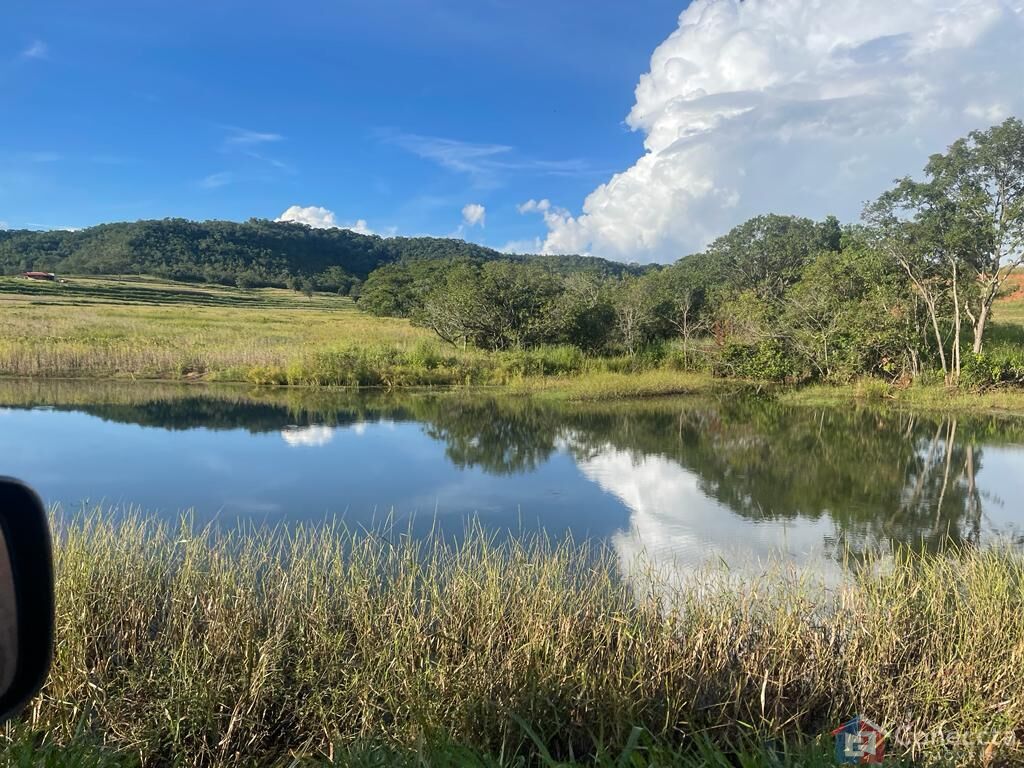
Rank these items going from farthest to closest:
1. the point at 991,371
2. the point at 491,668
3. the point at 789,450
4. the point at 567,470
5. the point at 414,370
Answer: the point at 414,370 → the point at 991,371 → the point at 789,450 → the point at 567,470 → the point at 491,668

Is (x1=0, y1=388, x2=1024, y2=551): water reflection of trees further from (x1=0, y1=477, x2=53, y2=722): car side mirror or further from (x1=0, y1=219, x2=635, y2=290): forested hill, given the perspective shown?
(x1=0, y1=219, x2=635, y2=290): forested hill

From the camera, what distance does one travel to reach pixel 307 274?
75750mm

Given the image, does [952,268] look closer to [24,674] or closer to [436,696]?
[436,696]

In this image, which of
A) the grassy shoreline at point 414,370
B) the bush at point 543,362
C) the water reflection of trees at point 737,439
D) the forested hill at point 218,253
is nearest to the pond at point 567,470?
the water reflection of trees at point 737,439

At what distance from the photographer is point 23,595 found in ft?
3.63

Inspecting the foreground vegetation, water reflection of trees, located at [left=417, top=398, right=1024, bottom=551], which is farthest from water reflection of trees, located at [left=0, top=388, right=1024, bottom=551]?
the foreground vegetation

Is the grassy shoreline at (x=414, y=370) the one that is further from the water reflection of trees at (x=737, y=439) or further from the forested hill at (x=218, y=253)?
the forested hill at (x=218, y=253)

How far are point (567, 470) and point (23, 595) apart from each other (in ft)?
31.1

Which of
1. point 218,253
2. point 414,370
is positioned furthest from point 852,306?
point 218,253

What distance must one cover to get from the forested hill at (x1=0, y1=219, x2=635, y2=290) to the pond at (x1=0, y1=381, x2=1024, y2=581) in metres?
45.3

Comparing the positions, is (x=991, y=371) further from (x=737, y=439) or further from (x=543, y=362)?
(x=543, y=362)

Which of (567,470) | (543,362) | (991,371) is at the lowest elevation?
(567,470)

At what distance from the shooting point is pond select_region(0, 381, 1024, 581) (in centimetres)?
762

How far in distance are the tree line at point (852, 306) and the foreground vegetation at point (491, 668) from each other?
1636 cm
